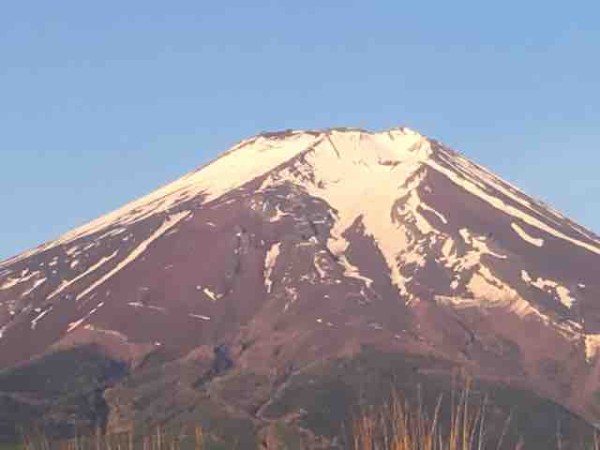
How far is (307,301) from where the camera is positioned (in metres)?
84.6

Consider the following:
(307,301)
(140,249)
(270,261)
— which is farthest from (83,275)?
(307,301)

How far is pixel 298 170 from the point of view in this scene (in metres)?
102

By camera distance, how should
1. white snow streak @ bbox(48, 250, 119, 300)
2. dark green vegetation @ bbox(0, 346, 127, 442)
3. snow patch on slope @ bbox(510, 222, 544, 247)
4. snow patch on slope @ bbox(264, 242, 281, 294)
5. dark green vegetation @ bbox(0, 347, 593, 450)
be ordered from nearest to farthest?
dark green vegetation @ bbox(0, 347, 593, 450) < dark green vegetation @ bbox(0, 346, 127, 442) < snow patch on slope @ bbox(264, 242, 281, 294) < white snow streak @ bbox(48, 250, 119, 300) < snow patch on slope @ bbox(510, 222, 544, 247)

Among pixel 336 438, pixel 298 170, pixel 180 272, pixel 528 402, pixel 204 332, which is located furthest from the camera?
pixel 298 170

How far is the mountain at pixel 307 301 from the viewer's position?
238 ft

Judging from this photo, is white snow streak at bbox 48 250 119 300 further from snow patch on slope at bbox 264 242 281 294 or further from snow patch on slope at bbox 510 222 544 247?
snow patch on slope at bbox 510 222 544 247

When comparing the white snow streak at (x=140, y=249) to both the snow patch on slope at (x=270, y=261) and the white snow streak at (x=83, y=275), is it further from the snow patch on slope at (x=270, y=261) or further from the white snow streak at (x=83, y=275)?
the snow patch on slope at (x=270, y=261)

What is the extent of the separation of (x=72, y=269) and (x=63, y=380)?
1714 cm

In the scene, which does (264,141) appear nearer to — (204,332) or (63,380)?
(204,332)

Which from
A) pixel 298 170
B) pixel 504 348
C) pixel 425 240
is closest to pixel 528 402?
pixel 504 348

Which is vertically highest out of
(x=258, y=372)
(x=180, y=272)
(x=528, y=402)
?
(x=180, y=272)

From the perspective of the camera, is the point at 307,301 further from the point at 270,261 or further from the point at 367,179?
the point at 367,179

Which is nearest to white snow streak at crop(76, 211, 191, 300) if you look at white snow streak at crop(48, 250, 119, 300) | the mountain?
the mountain

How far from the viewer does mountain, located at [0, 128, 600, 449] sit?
72.6 metres
